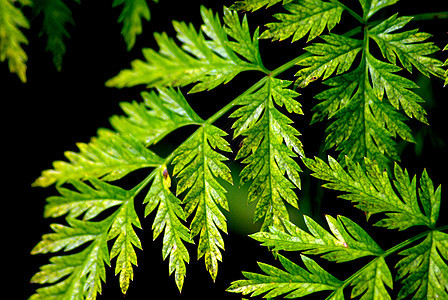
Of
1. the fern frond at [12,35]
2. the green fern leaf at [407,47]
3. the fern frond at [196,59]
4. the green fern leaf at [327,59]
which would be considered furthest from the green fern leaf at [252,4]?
the fern frond at [12,35]

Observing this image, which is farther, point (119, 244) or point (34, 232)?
point (34, 232)

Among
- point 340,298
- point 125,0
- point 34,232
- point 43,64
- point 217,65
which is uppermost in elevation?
point 43,64

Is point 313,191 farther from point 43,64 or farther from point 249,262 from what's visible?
point 43,64

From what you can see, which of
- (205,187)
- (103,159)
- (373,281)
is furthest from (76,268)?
(373,281)

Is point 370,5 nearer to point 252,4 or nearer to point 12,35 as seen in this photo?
point 252,4

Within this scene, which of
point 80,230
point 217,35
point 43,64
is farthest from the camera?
point 43,64

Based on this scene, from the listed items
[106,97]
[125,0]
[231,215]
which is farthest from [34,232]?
[125,0]
